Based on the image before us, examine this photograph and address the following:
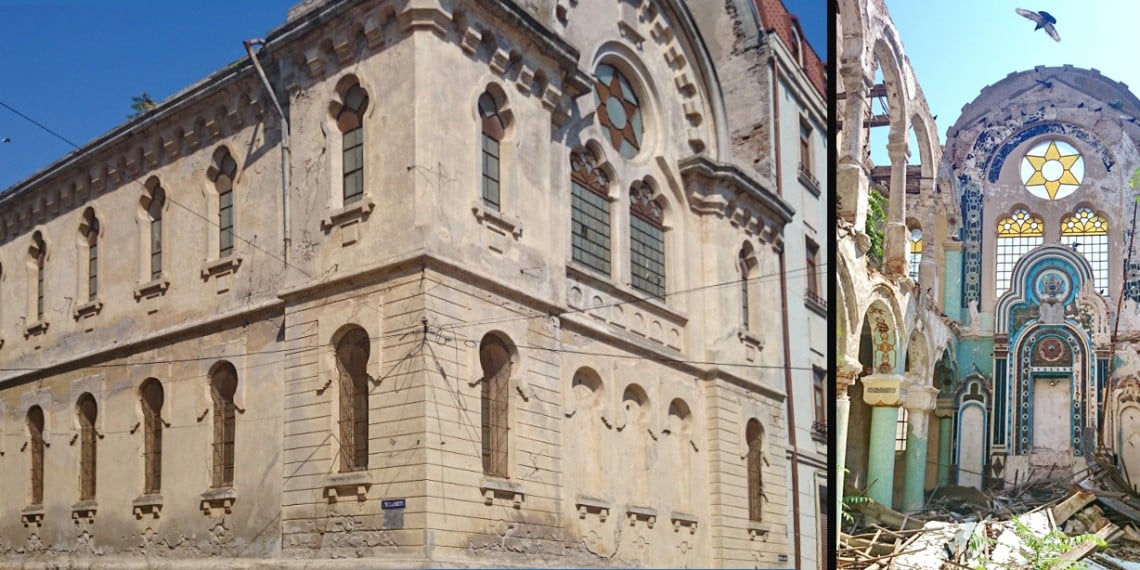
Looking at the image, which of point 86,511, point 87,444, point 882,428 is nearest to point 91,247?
point 87,444

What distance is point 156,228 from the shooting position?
3.62 meters

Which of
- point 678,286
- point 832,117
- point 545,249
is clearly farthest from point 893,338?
point 545,249

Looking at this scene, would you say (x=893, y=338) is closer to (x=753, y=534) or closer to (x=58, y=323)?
(x=753, y=534)

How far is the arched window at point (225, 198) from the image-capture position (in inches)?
141

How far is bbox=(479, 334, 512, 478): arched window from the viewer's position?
3.47 meters

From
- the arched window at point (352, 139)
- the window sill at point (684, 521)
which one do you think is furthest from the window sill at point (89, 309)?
the window sill at point (684, 521)

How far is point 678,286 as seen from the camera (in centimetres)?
402

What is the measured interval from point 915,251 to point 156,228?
4.22m

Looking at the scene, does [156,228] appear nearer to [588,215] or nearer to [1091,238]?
[588,215]

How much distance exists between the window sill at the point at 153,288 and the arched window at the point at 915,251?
13.0 feet

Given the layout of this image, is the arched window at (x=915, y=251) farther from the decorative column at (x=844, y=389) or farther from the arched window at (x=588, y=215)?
the arched window at (x=588, y=215)

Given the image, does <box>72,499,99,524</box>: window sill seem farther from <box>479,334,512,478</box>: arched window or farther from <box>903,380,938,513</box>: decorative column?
<box>903,380,938,513</box>: decorative column

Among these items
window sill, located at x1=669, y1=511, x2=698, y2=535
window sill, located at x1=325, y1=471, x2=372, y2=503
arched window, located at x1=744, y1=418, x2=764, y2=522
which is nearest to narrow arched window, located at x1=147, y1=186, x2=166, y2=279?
window sill, located at x1=325, y1=471, x2=372, y2=503

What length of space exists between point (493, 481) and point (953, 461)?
3.49 metres
